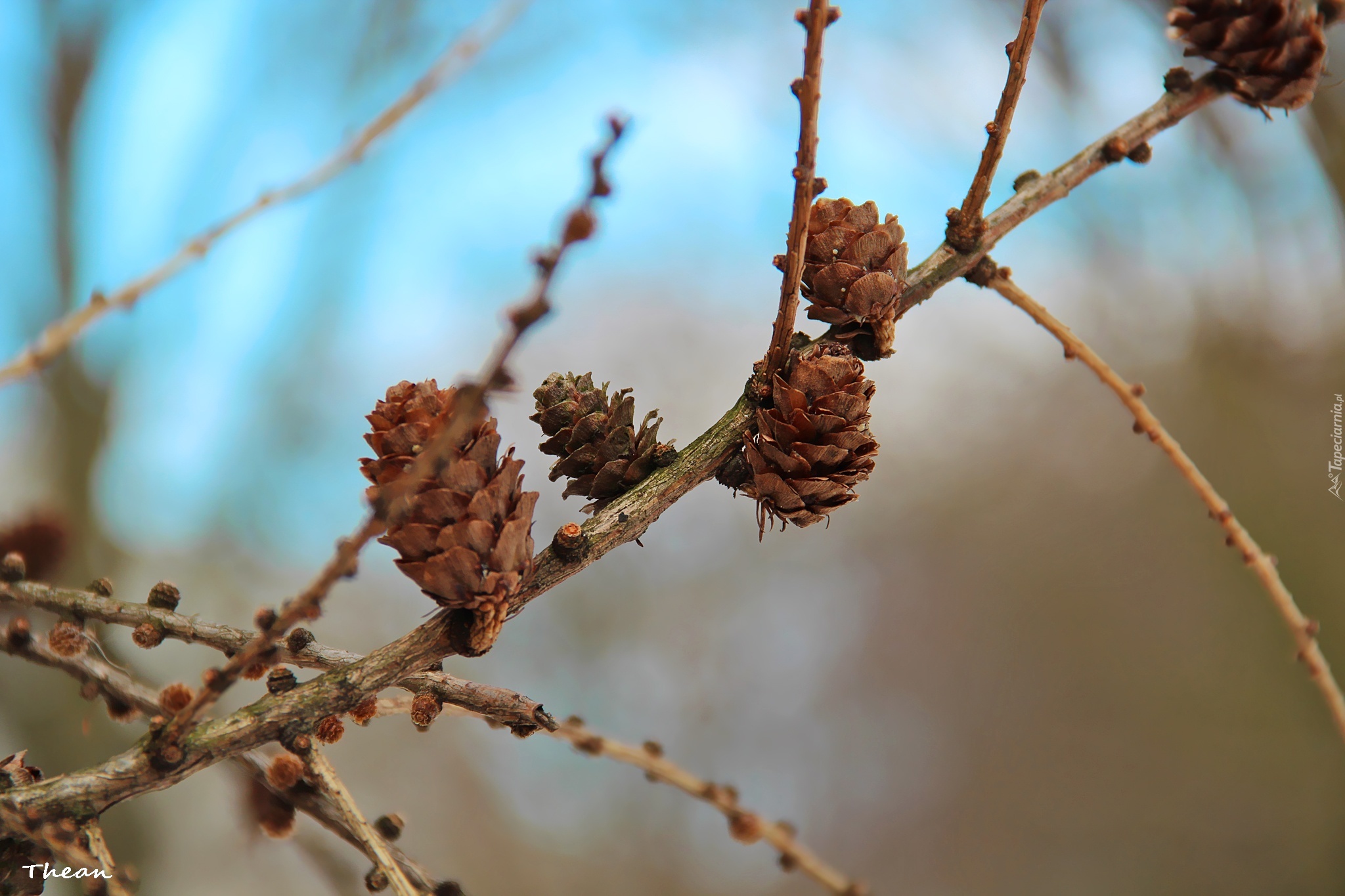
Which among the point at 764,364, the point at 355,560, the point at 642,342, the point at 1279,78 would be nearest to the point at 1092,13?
the point at 642,342

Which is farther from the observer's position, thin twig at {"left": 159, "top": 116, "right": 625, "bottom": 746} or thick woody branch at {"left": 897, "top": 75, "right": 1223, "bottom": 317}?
thick woody branch at {"left": 897, "top": 75, "right": 1223, "bottom": 317}

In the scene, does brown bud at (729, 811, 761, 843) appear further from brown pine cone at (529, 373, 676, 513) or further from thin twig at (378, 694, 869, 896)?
brown pine cone at (529, 373, 676, 513)

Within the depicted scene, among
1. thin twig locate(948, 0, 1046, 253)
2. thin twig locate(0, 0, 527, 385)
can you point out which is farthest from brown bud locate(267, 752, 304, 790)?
thin twig locate(948, 0, 1046, 253)

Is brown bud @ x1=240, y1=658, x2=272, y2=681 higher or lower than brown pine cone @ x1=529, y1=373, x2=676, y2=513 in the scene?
lower

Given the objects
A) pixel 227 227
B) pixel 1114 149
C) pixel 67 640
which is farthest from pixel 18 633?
pixel 1114 149

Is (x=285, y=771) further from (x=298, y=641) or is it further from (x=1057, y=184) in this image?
(x=1057, y=184)

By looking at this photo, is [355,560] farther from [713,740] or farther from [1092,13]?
[1092,13]
